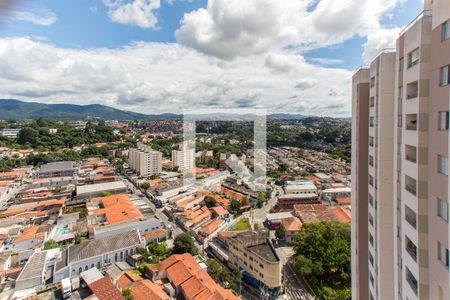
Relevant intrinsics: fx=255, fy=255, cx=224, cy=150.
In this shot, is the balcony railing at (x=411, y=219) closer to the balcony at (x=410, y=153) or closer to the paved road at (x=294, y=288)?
the balcony at (x=410, y=153)

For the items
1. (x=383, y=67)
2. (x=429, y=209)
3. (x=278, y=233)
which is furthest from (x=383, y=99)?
(x=278, y=233)

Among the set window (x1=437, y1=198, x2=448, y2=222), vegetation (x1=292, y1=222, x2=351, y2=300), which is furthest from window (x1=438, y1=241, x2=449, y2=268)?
vegetation (x1=292, y1=222, x2=351, y2=300)

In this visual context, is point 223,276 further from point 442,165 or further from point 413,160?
point 442,165

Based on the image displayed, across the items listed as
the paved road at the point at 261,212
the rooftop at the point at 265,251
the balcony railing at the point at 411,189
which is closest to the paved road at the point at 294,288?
the rooftop at the point at 265,251

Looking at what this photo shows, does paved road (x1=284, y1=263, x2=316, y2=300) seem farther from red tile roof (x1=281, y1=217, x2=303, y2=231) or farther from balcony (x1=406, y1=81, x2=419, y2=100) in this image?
balcony (x1=406, y1=81, x2=419, y2=100)

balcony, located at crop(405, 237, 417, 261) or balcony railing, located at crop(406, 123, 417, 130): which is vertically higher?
balcony railing, located at crop(406, 123, 417, 130)

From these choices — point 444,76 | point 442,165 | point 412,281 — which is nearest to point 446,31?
point 444,76
